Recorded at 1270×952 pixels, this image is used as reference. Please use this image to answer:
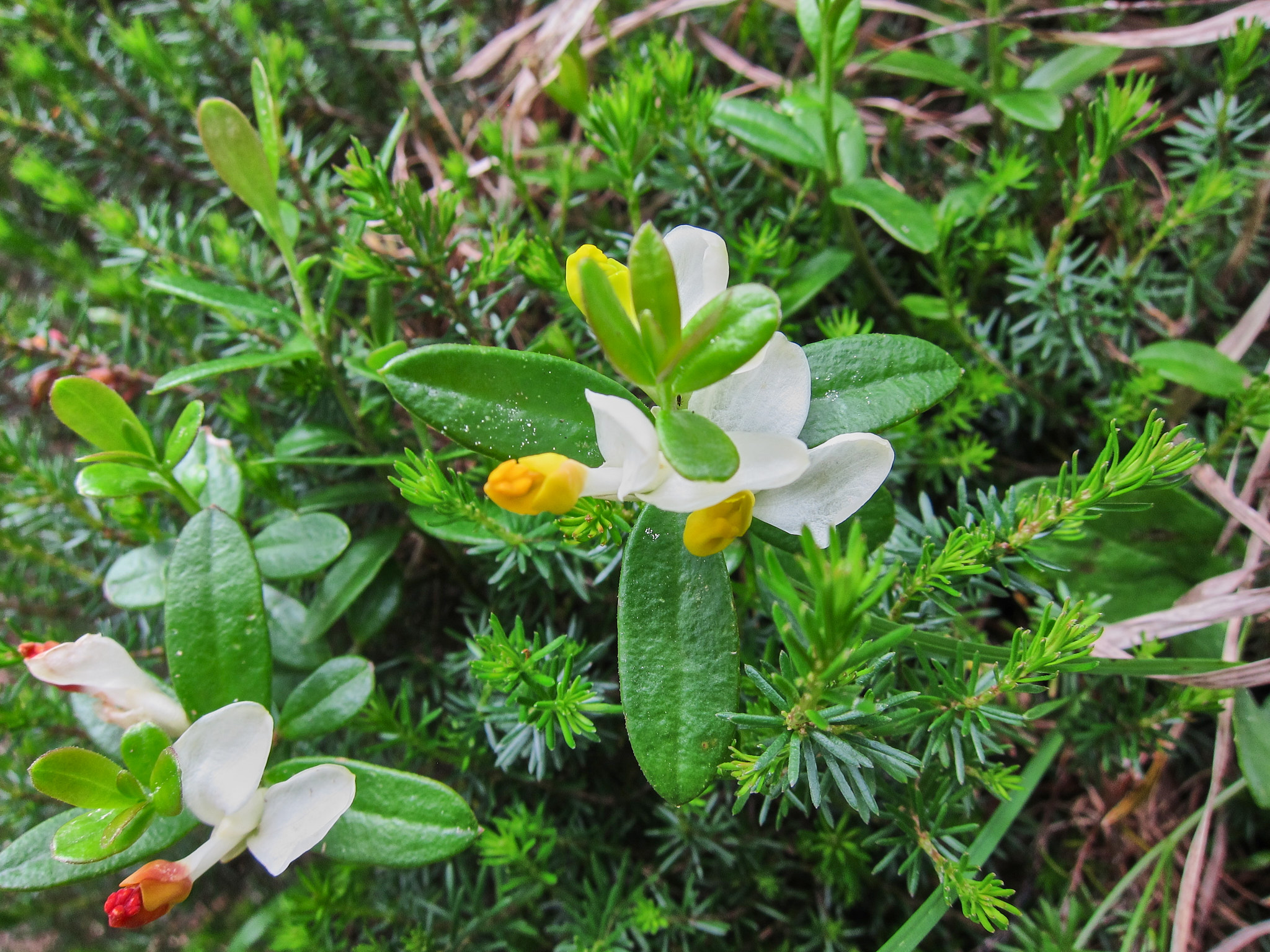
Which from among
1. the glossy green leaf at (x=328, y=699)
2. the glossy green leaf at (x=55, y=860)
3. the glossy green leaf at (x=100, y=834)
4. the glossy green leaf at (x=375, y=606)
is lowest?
the glossy green leaf at (x=375, y=606)

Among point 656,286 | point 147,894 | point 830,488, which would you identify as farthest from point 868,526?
point 147,894

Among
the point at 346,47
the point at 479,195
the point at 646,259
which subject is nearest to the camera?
the point at 646,259

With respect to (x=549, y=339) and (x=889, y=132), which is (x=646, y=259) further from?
(x=889, y=132)

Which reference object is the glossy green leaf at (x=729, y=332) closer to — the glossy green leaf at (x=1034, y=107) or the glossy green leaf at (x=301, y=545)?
the glossy green leaf at (x=301, y=545)

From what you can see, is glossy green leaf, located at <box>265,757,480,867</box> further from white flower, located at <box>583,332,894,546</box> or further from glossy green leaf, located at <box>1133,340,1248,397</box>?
glossy green leaf, located at <box>1133,340,1248,397</box>

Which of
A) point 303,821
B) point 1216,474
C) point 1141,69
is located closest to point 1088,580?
point 1216,474

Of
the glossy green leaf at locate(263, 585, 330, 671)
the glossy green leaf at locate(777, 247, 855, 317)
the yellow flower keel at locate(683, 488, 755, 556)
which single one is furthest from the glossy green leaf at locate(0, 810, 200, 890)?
the glossy green leaf at locate(777, 247, 855, 317)

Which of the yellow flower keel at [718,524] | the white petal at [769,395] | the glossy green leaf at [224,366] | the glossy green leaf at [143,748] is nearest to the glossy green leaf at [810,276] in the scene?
the white petal at [769,395]
